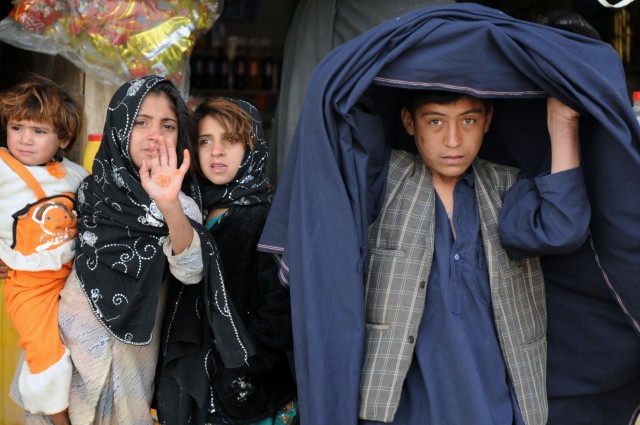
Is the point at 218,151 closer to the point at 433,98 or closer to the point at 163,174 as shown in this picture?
the point at 163,174

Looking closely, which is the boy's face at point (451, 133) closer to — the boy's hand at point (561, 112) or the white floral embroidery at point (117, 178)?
the boy's hand at point (561, 112)

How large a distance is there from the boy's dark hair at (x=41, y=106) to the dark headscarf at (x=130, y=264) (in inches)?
11.8

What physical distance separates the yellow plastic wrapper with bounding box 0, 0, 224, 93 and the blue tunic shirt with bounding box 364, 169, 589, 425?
4.65 ft

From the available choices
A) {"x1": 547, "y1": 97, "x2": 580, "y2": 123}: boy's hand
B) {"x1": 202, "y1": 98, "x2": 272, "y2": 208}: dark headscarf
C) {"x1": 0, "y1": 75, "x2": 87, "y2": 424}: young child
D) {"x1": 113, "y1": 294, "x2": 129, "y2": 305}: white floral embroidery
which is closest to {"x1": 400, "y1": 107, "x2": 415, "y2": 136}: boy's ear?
{"x1": 547, "y1": 97, "x2": 580, "y2": 123}: boy's hand

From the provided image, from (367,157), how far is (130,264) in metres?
0.79

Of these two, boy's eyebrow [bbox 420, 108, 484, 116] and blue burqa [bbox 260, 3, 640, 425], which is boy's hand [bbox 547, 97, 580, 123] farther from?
boy's eyebrow [bbox 420, 108, 484, 116]

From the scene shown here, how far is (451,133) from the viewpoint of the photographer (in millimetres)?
1932

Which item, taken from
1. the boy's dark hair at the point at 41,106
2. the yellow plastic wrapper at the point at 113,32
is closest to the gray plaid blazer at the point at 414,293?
the boy's dark hair at the point at 41,106

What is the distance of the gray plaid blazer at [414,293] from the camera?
71.9 inches

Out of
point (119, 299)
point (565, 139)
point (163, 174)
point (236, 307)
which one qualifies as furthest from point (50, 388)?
point (565, 139)

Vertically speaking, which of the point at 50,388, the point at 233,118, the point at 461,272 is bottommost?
the point at 50,388

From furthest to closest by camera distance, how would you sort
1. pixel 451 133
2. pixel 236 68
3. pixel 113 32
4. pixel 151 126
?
pixel 236 68 < pixel 113 32 < pixel 151 126 < pixel 451 133

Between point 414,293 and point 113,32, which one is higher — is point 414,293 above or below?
below

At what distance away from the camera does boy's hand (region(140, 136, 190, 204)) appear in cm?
200
